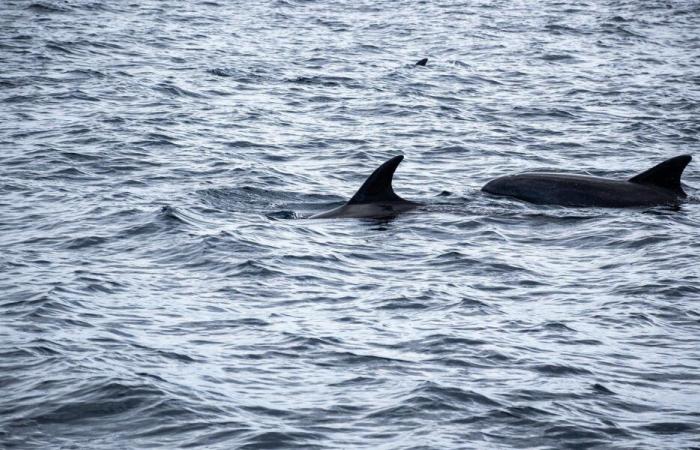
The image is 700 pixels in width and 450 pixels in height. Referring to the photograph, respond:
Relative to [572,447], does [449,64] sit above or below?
below

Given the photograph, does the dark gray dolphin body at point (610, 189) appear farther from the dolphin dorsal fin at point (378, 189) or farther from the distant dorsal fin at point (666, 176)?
the dolphin dorsal fin at point (378, 189)

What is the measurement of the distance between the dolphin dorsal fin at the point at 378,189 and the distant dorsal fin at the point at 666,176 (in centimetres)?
391

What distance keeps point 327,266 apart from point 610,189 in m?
5.50

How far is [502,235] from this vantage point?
1623 centimetres

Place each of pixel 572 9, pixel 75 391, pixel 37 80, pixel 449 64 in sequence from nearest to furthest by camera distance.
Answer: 1. pixel 75 391
2. pixel 37 80
3. pixel 449 64
4. pixel 572 9

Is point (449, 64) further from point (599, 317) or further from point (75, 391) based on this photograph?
point (75, 391)

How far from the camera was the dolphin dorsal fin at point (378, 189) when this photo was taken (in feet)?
54.5

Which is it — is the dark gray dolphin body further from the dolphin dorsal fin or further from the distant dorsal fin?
the dolphin dorsal fin

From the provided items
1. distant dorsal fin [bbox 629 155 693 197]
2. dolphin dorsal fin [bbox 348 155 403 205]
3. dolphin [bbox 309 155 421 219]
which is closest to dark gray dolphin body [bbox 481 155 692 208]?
distant dorsal fin [bbox 629 155 693 197]

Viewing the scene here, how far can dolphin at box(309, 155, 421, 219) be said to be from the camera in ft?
54.9

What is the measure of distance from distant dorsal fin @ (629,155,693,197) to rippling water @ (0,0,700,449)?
754mm

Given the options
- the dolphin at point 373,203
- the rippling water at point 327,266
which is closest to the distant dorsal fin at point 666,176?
the rippling water at point 327,266

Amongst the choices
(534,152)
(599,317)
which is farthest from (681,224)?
(534,152)

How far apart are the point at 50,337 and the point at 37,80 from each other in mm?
17374
